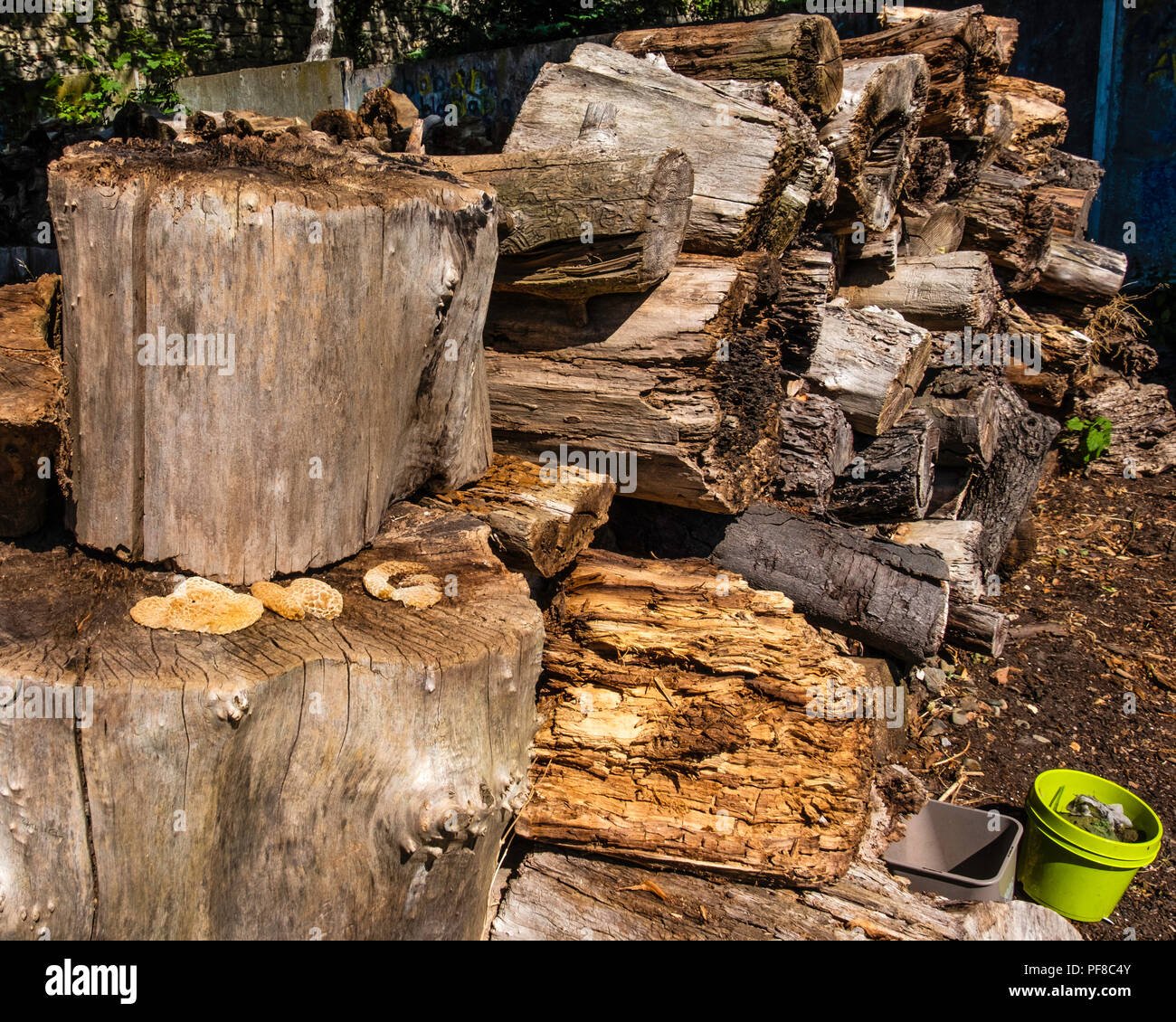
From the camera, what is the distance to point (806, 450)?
13.3ft

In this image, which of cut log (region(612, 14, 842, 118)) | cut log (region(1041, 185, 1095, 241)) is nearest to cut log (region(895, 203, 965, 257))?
cut log (region(1041, 185, 1095, 241))

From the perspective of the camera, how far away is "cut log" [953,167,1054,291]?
17.9ft

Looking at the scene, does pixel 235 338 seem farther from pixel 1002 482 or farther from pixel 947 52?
pixel 947 52

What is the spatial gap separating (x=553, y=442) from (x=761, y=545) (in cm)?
111

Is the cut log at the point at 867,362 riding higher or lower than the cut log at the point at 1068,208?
lower

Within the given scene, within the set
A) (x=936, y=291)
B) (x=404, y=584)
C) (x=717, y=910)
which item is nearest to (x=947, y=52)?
(x=936, y=291)

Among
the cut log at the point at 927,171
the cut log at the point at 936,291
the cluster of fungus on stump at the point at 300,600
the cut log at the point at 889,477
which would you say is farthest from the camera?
the cut log at the point at 927,171

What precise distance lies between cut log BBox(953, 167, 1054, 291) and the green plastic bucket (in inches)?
137

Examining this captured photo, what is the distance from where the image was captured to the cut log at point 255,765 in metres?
1.87

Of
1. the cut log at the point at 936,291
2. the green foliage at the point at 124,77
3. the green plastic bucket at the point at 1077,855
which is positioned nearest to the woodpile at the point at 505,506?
the cut log at the point at 936,291

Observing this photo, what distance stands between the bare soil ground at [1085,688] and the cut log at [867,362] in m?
1.43

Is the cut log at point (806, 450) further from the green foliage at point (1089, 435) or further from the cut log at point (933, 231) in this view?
the green foliage at point (1089, 435)

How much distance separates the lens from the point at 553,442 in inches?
130

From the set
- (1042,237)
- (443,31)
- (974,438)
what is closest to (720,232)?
(974,438)
